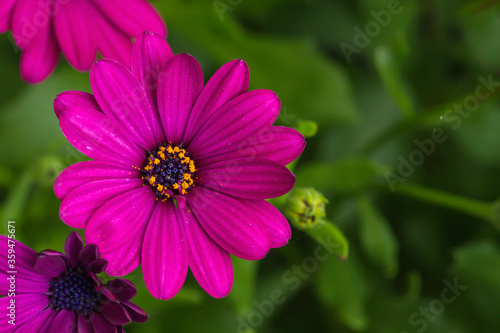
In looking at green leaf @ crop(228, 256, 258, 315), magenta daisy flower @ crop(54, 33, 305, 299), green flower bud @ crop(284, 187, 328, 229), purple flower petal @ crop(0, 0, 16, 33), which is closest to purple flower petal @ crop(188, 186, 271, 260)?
magenta daisy flower @ crop(54, 33, 305, 299)

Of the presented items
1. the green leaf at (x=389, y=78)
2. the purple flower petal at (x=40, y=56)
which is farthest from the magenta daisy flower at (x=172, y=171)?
the green leaf at (x=389, y=78)

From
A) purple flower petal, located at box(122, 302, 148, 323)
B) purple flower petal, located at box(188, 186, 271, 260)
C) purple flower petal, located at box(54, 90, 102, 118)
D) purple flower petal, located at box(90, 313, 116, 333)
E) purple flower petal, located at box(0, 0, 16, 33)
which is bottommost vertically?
purple flower petal, located at box(90, 313, 116, 333)

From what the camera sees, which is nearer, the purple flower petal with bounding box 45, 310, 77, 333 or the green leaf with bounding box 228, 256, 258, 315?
the purple flower petal with bounding box 45, 310, 77, 333

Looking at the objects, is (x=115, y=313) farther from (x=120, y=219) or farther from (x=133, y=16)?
(x=133, y=16)

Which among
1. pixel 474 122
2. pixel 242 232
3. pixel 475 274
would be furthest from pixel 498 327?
pixel 242 232

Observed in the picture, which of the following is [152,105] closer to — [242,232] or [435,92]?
[242,232]

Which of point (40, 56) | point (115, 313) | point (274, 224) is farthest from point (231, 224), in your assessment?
point (40, 56)

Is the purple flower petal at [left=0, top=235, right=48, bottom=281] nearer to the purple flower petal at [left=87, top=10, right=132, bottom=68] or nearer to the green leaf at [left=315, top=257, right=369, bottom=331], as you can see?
the purple flower petal at [left=87, top=10, right=132, bottom=68]
